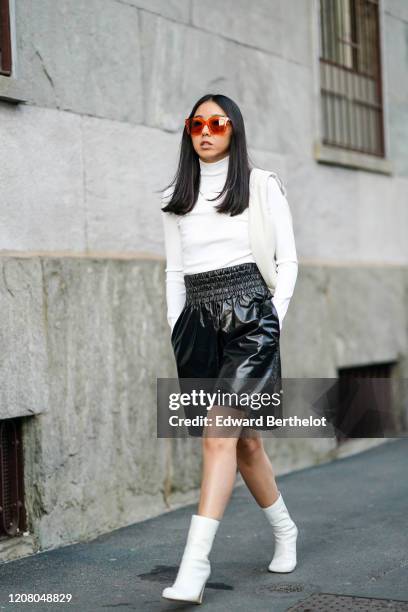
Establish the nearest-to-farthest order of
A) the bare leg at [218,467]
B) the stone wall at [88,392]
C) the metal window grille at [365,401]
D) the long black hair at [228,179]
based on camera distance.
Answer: the bare leg at [218,467]
the long black hair at [228,179]
the stone wall at [88,392]
the metal window grille at [365,401]

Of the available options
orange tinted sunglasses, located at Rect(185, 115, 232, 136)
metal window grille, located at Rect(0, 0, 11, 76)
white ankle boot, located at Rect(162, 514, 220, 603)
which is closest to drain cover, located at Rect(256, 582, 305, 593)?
white ankle boot, located at Rect(162, 514, 220, 603)

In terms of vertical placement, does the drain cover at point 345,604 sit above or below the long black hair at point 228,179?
below

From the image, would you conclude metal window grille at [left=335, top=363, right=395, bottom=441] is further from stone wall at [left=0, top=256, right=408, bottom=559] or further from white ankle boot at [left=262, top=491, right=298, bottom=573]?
white ankle boot at [left=262, top=491, right=298, bottom=573]

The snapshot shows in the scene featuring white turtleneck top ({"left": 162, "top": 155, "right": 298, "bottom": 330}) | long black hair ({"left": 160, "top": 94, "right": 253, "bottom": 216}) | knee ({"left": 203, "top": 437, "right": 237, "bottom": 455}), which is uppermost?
long black hair ({"left": 160, "top": 94, "right": 253, "bottom": 216})

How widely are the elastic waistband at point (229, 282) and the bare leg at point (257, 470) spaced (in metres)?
0.61

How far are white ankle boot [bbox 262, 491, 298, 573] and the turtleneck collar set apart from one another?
4.52ft

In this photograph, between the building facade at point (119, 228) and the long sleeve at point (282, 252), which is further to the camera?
the building facade at point (119, 228)

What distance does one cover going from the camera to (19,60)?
203 inches

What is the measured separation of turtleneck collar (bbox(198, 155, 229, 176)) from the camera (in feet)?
14.0

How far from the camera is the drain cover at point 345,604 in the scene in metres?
3.82

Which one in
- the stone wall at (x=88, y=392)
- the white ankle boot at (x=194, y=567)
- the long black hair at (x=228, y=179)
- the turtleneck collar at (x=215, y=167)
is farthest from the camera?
the stone wall at (x=88, y=392)

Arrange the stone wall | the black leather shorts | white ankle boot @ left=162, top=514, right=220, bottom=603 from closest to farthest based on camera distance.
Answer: white ankle boot @ left=162, top=514, right=220, bottom=603
the black leather shorts
the stone wall

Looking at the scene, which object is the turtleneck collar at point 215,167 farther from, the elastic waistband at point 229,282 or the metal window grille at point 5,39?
the metal window grille at point 5,39

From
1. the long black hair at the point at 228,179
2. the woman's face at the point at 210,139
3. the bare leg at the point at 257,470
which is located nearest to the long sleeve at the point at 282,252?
the long black hair at the point at 228,179
